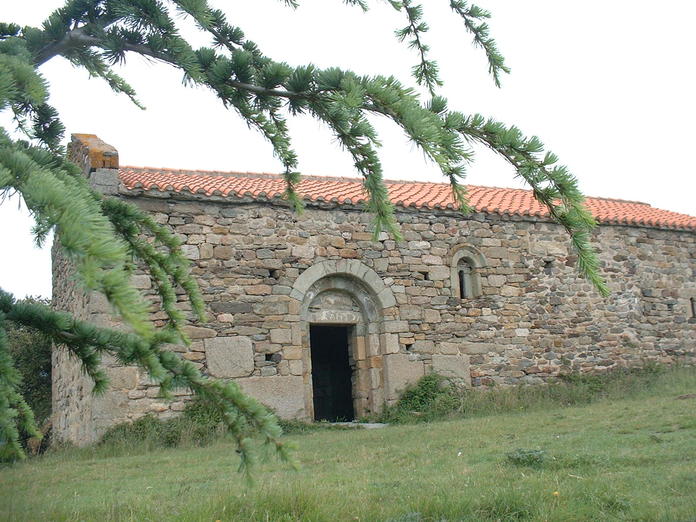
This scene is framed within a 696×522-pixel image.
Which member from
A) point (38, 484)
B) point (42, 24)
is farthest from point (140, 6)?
point (38, 484)

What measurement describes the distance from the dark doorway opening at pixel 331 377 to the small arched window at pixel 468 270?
340cm

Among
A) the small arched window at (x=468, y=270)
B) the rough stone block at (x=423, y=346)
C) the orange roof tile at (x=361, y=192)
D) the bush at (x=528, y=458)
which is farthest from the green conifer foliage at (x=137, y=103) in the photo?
the small arched window at (x=468, y=270)

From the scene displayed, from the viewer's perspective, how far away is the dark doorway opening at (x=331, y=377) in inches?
629

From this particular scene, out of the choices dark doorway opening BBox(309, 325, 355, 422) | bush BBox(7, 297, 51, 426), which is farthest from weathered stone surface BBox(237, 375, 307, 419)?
bush BBox(7, 297, 51, 426)

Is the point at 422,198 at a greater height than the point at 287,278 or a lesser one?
greater

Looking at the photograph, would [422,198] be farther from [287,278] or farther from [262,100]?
[262,100]

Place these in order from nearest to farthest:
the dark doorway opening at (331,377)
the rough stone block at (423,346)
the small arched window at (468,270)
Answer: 1. the rough stone block at (423,346)
2. the small arched window at (468,270)
3. the dark doorway opening at (331,377)

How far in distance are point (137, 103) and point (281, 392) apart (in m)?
7.85

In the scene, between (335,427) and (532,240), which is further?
(532,240)

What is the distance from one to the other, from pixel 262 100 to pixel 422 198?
1015 cm

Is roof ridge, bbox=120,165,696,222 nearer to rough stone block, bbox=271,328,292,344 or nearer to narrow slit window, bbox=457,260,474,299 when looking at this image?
narrow slit window, bbox=457,260,474,299

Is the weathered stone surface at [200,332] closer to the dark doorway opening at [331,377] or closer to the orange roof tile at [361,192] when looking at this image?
the orange roof tile at [361,192]

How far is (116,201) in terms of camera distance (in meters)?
3.97

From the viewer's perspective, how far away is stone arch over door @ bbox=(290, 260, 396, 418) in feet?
41.1
